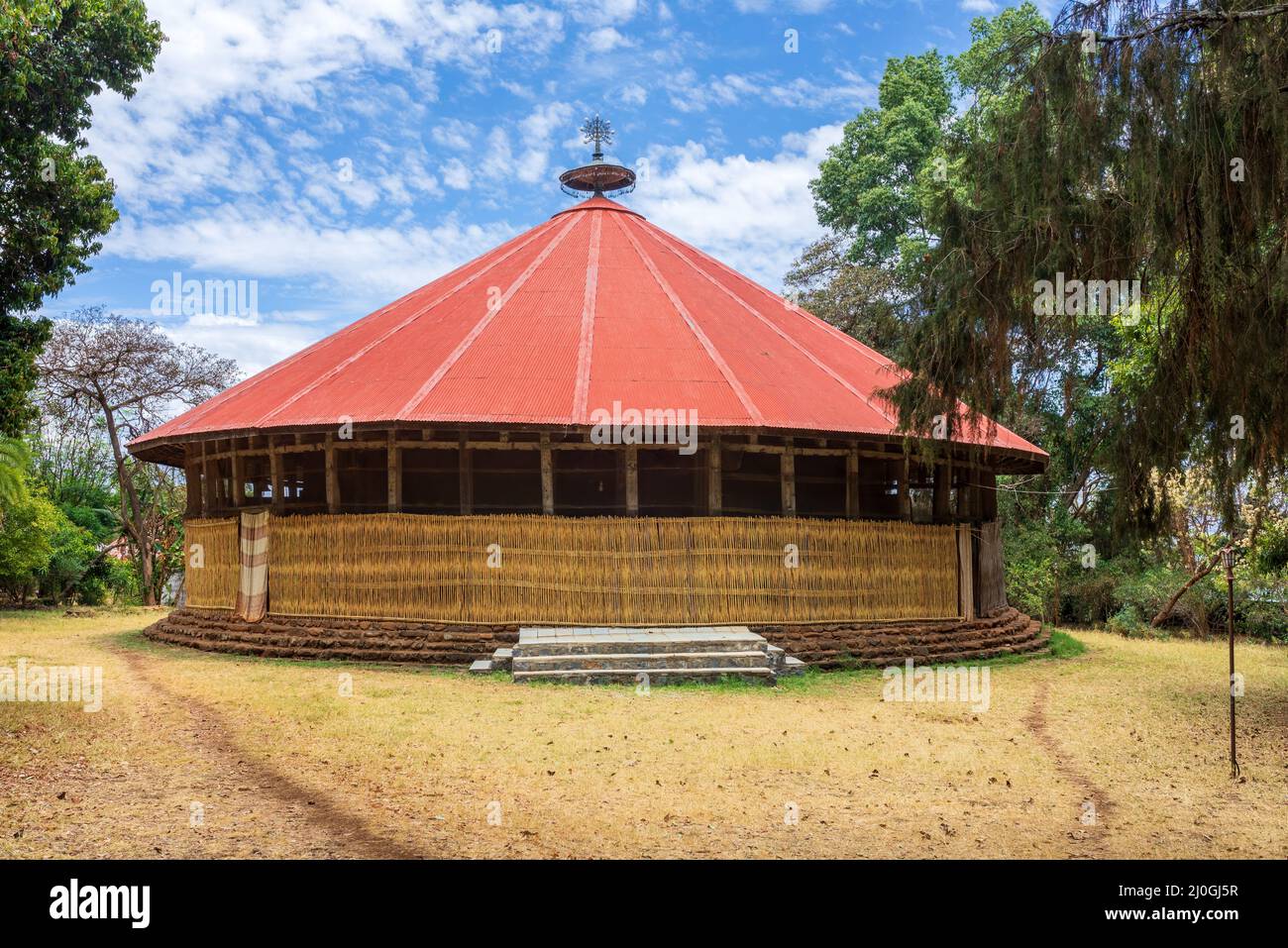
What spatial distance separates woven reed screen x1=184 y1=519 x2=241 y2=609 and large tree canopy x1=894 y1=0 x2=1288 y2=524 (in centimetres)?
975

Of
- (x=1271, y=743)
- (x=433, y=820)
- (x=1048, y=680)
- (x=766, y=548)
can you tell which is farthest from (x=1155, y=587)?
(x=433, y=820)

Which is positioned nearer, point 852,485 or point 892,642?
point 892,642

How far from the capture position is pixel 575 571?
12539 millimetres

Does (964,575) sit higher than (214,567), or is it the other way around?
(214,567)

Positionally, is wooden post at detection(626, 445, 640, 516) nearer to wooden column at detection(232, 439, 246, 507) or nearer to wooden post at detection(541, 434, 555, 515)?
wooden post at detection(541, 434, 555, 515)

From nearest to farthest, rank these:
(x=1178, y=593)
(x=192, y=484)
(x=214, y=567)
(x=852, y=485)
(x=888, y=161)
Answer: (x=852, y=485), (x=214, y=567), (x=192, y=484), (x=1178, y=593), (x=888, y=161)

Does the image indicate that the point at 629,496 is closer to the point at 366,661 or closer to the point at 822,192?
the point at 366,661

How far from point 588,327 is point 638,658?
554 cm

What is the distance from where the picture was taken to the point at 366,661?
40.8 feet

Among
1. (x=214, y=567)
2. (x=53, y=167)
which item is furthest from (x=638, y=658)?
(x=53, y=167)

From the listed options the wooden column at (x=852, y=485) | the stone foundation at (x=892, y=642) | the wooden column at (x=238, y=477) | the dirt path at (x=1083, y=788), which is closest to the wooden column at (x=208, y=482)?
the wooden column at (x=238, y=477)

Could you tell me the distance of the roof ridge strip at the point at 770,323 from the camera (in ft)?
48.4

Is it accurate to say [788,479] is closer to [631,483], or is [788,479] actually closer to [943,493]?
[631,483]

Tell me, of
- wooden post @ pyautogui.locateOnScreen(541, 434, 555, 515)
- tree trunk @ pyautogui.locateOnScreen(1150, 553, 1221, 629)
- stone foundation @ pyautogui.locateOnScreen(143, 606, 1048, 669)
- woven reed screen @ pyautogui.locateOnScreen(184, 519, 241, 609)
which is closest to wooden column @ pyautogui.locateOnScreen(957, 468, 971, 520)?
stone foundation @ pyautogui.locateOnScreen(143, 606, 1048, 669)
